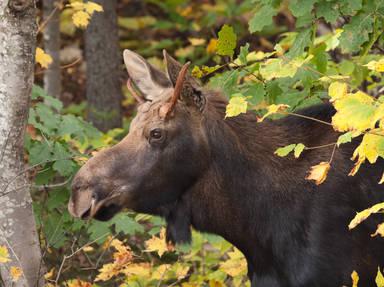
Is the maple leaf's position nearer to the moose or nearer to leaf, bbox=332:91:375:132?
the moose

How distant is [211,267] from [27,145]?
2.06 m

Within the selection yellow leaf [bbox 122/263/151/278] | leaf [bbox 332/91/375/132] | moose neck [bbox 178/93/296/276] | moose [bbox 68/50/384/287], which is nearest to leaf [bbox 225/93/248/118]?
moose [bbox 68/50/384/287]

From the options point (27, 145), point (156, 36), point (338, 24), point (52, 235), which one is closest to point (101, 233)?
point (52, 235)

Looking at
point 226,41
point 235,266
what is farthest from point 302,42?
point 235,266

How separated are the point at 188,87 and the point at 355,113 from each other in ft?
6.06

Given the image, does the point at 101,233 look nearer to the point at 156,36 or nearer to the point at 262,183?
the point at 262,183

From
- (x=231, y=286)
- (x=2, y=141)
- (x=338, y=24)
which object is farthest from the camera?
(x=338, y=24)

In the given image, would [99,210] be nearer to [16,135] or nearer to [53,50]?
[16,135]

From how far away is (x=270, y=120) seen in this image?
6441 mm

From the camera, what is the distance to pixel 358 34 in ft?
20.8

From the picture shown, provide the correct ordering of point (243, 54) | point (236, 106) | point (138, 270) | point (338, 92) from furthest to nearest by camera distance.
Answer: point (138, 270) → point (243, 54) → point (236, 106) → point (338, 92)

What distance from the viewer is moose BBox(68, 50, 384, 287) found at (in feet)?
19.2

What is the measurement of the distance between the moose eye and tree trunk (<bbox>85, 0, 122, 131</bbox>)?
559 centimetres

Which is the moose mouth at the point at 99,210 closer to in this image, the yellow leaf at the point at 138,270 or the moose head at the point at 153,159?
the moose head at the point at 153,159
